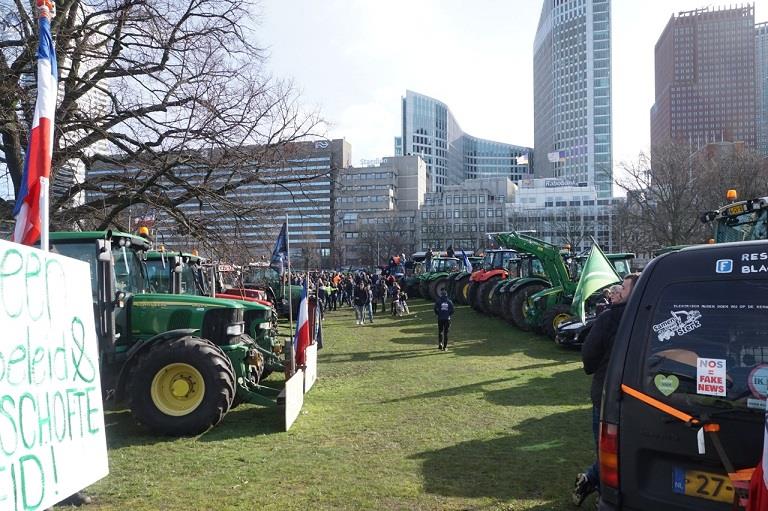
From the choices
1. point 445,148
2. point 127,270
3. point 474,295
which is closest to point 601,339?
point 127,270

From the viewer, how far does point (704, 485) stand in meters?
2.90

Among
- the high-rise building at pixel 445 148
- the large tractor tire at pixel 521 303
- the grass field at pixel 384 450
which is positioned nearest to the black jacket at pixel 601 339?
the grass field at pixel 384 450

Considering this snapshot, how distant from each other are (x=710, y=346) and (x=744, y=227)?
7.58 metres

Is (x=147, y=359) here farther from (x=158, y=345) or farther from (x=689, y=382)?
(x=689, y=382)

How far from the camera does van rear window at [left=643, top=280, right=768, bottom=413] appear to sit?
112 inches

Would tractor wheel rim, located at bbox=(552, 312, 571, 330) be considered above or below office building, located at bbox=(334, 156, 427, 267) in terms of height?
below

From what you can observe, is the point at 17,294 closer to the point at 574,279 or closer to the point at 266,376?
the point at 266,376

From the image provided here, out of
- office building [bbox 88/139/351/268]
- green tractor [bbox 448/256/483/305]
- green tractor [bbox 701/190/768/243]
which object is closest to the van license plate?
green tractor [bbox 701/190/768/243]

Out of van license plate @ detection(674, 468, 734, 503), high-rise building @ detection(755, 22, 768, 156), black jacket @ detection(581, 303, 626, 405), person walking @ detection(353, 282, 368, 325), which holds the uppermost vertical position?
high-rise building @ detection(755, 22, 768, 156)

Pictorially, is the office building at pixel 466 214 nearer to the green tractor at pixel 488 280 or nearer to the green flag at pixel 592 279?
the green tractor at pixel 488 280

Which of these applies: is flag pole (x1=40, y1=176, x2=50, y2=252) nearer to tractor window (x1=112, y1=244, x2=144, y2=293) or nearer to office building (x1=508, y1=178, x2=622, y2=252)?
tractor window (x1=112, y1=244, x2=144, y2=293)

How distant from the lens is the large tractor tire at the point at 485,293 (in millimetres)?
21484

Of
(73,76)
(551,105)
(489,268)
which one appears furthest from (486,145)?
(73,76)

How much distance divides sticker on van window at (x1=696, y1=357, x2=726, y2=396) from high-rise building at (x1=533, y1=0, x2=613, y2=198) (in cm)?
14470
